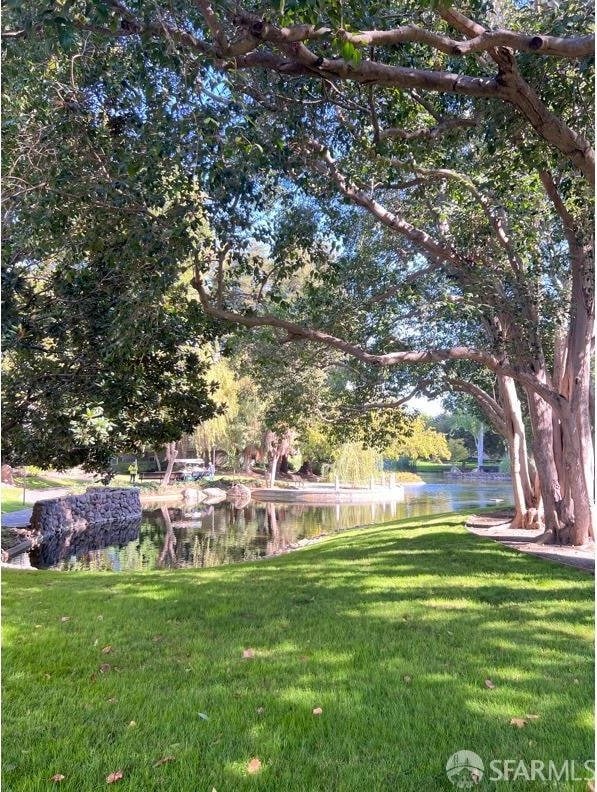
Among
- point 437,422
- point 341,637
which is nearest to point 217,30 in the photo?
point 341,637

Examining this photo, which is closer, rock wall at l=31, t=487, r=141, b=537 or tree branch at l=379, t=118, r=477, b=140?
tree branch at l=379, t=118, r=477, b=140

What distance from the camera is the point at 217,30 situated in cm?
357

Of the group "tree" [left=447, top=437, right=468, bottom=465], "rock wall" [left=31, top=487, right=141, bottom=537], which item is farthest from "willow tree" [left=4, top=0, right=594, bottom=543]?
"tree" [left=447, top=437, right=468, bottom=465]

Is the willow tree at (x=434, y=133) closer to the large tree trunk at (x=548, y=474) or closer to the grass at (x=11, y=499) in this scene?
the large tree trunk at (x=548, y=474)

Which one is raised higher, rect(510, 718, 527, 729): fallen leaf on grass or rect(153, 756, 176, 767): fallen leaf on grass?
rect(510, 718, 527, 729): fallen leaf on grass

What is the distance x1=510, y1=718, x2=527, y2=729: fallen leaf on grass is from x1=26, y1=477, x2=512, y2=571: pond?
1007cm

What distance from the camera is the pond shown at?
13.1 meters

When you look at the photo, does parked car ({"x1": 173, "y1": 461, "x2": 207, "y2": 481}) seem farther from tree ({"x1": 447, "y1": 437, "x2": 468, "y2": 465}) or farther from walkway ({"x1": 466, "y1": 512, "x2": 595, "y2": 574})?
tree ({"x1": 447, "y1": 437, "x2": 468, "y2": 465})

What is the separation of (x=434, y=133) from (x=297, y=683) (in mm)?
4618

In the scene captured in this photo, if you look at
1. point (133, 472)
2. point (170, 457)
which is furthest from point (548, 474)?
point (133, 472)

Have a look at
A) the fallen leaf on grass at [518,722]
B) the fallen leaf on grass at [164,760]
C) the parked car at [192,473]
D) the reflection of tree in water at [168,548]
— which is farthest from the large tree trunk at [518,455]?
the parked car at [192,473]

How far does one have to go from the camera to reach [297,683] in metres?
3.52

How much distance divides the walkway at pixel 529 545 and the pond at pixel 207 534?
494 cm

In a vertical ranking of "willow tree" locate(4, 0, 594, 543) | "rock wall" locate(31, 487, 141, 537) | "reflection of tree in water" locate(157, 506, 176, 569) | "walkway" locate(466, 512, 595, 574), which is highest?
"willow tree" locate(4, 0, 594, 543)
